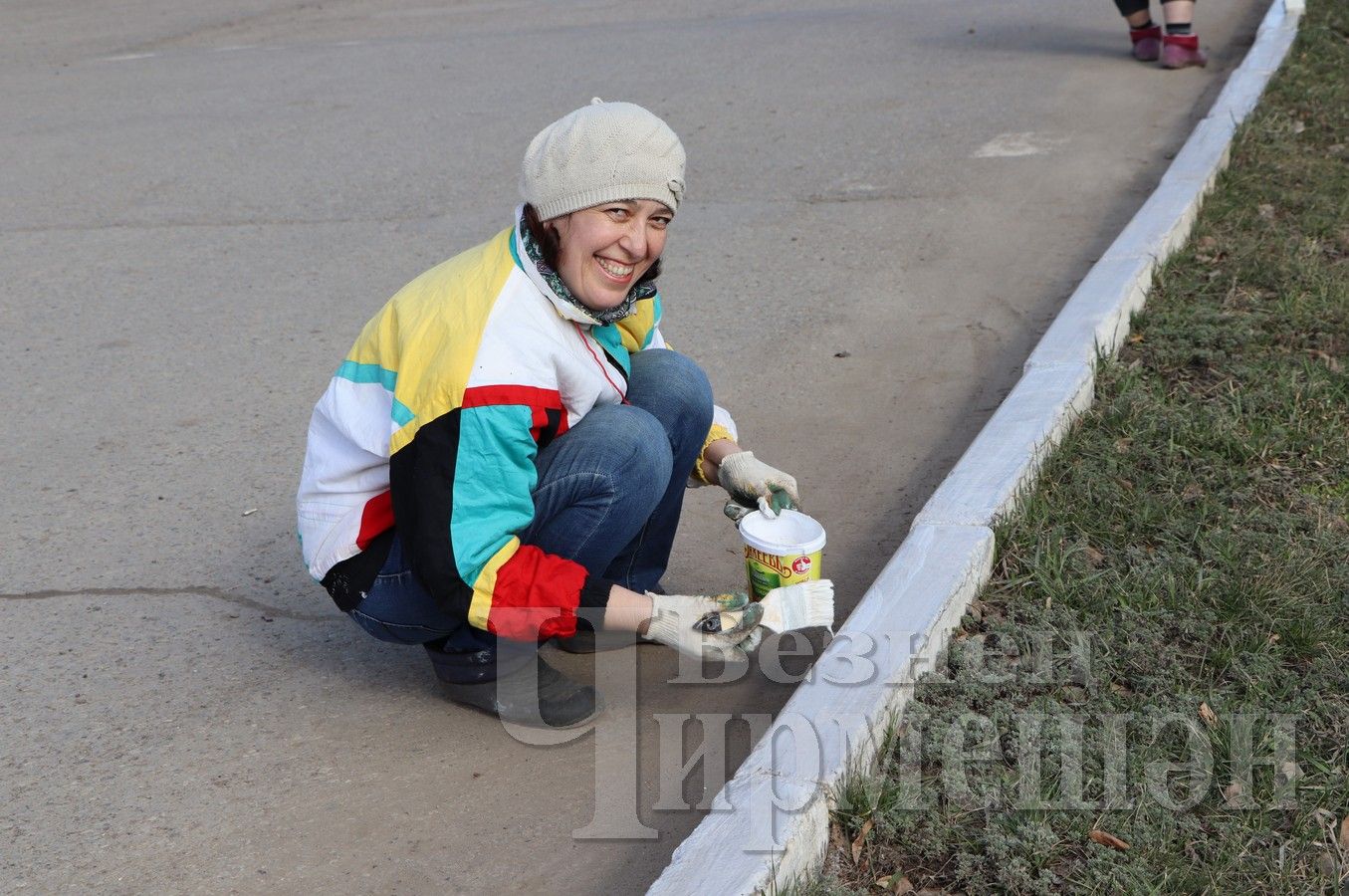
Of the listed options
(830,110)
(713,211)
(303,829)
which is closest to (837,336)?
(713,211)

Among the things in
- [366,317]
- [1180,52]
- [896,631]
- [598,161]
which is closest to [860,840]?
[896,631]

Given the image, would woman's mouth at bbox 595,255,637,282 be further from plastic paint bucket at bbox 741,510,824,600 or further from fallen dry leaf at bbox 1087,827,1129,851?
fallen dry leaf at bbox 1087,827,1129,851

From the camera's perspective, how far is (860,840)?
2.53 m

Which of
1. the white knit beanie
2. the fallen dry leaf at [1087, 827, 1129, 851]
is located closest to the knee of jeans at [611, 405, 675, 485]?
the white knit beanie

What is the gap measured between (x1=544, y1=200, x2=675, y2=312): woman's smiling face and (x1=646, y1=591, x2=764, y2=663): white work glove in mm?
649

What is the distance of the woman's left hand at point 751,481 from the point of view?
327 cm

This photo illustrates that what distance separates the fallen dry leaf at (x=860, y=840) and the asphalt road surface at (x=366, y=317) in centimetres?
38

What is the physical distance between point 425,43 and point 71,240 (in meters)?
5.46

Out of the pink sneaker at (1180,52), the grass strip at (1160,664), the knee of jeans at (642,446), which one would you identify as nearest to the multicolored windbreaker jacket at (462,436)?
the knee of jeans at (642,446)

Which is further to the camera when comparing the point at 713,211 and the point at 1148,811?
the point at 713,211

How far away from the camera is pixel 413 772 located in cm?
292

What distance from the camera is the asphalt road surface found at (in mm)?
2824

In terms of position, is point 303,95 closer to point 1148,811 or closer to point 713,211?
point 713,211

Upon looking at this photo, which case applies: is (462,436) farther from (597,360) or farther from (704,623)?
(704,623)
